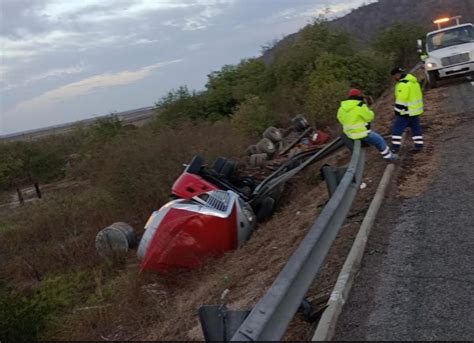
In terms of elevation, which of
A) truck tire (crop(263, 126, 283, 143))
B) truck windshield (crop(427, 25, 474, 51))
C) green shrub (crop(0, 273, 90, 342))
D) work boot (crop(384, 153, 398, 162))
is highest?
truck windshield (crop(427, 25, 474, 51))

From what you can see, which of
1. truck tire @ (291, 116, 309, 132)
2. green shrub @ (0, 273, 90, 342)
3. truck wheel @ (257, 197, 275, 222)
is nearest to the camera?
green shrub @ (0, 273, 90, 342)

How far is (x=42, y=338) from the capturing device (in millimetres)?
9852

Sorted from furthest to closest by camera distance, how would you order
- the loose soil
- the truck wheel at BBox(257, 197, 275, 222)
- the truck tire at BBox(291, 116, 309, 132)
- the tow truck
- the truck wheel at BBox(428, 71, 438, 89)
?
1. the truck tire at BBox(291, 116, 309, 132)
2. the truck wheel at BBox(428, 71, 438, 89)
3. the truck wheel at BBox(257, 197, 275, 222)
4. the tow truck
5. the loose soil

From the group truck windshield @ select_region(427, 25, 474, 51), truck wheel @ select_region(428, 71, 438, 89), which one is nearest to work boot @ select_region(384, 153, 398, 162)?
truck wheel @ select_region(428, 71, 438, 89)

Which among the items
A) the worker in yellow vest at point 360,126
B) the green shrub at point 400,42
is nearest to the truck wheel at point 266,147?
the worker in yellow vest at point 360,126

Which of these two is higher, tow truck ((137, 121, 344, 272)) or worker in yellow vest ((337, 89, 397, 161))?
worker in yellow vest ((337, 89, 397, 161))

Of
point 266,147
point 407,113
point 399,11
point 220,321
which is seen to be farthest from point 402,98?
point 399,11

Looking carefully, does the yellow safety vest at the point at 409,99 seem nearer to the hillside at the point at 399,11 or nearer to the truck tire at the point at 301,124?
the truck tire at the point at 301,124

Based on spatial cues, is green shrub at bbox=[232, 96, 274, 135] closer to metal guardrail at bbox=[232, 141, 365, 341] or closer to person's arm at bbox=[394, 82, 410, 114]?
person's arm at bbox=[394, 82, 410, 114]

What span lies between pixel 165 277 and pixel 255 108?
16533 mm

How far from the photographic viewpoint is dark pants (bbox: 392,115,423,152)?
9094 mm

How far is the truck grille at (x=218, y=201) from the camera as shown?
30.6ft

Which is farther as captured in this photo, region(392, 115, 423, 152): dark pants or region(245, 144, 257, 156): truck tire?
region(245, 144, 257, 156): truck tire

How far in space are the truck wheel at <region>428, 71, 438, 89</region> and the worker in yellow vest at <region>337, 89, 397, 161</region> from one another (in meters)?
10.6
